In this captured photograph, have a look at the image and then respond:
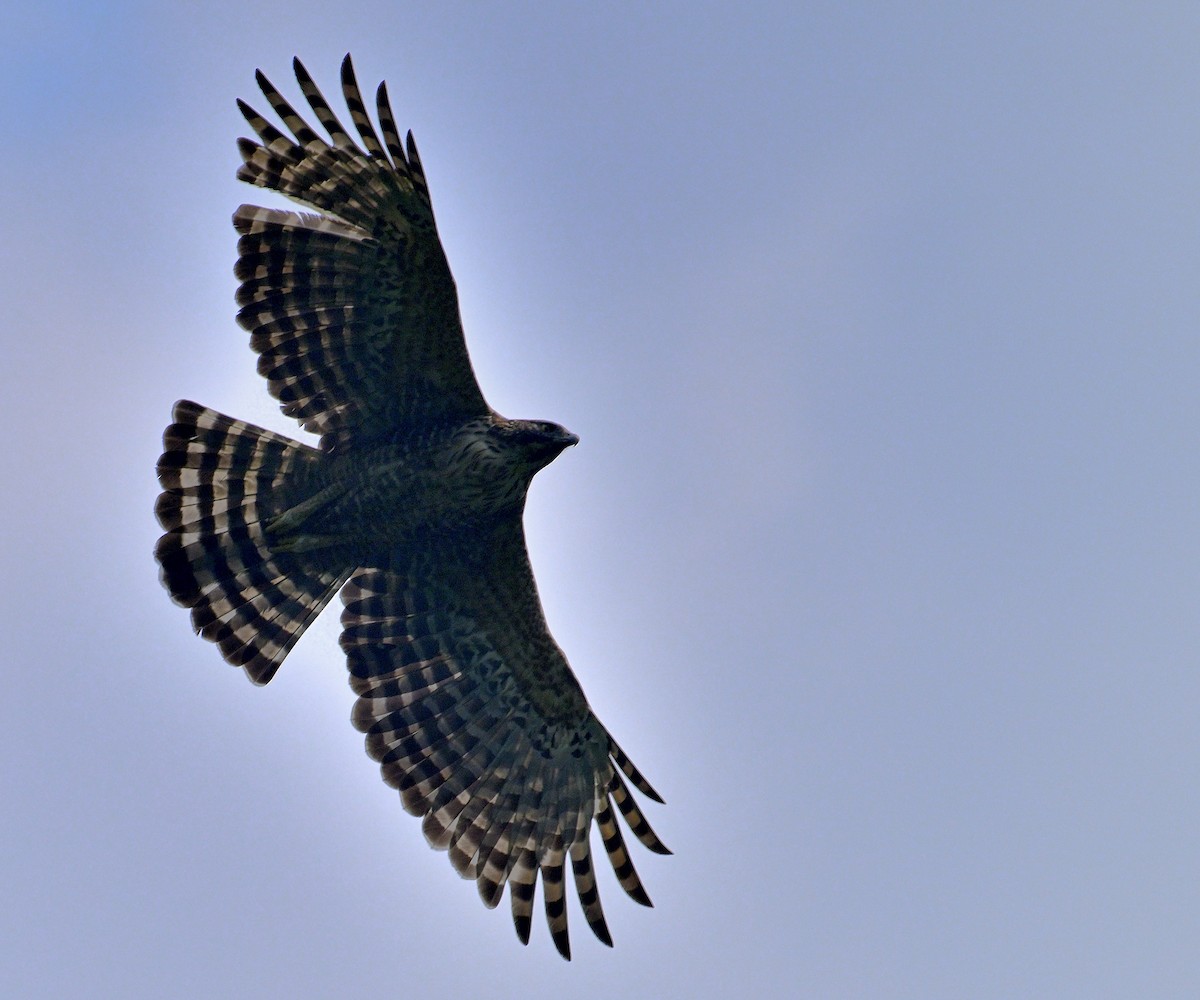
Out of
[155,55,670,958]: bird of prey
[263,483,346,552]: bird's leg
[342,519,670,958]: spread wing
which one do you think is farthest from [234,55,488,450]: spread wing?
[342,519,670,958]: spread wing

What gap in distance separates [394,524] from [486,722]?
73.0 inches

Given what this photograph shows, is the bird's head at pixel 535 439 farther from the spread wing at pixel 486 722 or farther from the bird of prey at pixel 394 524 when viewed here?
the spread wing at pixel 486 722

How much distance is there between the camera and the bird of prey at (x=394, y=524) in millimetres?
13094

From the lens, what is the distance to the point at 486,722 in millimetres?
14344

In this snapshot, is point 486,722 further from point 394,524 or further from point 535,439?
point 535,439

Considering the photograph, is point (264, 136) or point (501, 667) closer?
point (264, 136)

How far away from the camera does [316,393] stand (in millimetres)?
13625

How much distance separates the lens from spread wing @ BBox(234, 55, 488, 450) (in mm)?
12977

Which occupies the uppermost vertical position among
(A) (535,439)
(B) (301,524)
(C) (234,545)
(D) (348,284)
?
(D) (348,284)

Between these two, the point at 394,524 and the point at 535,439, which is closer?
the point at 535,439

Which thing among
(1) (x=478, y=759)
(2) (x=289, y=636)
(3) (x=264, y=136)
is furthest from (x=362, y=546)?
(3) (x=264, y=136)

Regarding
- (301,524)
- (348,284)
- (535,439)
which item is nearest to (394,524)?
(301,524)

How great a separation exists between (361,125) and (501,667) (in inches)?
173

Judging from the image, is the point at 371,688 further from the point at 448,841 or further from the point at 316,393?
the point at 316,393
